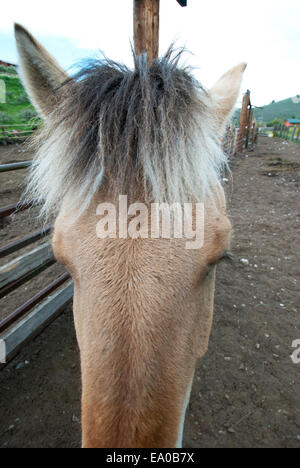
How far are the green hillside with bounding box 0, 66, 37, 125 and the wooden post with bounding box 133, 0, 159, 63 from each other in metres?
14.7

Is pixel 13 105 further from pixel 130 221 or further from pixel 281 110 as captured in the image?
pixel 281 110

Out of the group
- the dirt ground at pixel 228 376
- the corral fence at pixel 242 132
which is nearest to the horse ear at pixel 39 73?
the dirt ground at pixel 228 376

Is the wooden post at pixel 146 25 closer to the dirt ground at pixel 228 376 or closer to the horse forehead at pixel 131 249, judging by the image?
the dirt ground at pixel 228 376

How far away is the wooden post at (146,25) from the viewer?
2.67m

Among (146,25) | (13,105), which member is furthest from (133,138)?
(13,105)

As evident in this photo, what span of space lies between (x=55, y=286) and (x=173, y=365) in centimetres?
295

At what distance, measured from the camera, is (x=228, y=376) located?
2844mm

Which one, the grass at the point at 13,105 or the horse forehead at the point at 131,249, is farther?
the grass at the point at 13,105

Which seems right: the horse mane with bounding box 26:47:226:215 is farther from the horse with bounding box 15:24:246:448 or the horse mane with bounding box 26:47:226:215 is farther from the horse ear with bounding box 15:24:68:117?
the horse ear with bounding box 15:24:68:117

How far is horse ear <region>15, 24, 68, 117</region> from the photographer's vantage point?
52.9 inches

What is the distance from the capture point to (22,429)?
2.31 m

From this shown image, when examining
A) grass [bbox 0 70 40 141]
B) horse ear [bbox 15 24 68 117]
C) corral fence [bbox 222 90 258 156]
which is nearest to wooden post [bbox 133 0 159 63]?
horse ear [bbox 15 24 68 117]

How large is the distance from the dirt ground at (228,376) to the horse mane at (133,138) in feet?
6.12

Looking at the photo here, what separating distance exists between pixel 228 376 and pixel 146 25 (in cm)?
406
